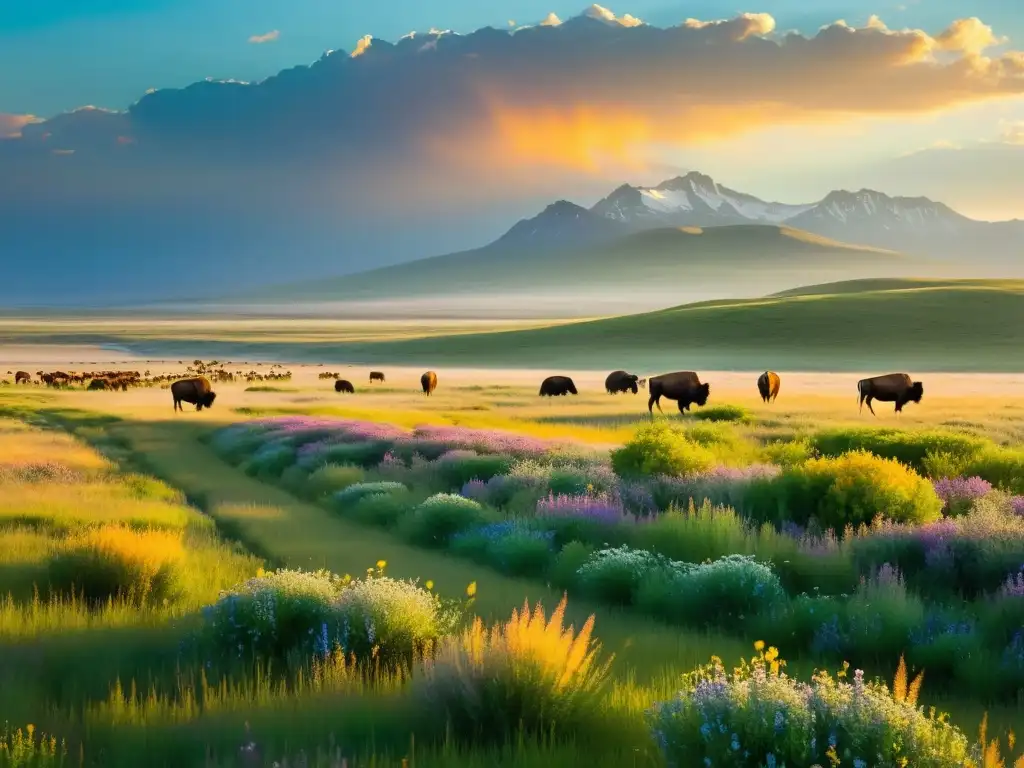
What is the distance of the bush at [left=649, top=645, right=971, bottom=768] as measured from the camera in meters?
5.65

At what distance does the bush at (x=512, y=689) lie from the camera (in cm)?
722

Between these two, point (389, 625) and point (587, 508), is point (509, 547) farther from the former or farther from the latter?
point (389, 625)

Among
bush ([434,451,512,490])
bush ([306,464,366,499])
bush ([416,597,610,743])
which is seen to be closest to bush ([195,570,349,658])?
bush ([416,597,610,743])

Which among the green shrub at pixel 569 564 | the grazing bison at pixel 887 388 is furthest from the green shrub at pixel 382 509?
the grazing bison at pixel 887 388

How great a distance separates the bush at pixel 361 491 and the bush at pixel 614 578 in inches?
328

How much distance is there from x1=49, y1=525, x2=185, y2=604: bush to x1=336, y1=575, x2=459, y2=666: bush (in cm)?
417

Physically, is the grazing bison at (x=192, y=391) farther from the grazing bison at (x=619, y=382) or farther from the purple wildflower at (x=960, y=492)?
the purple wildflower at (x=960, y=492)

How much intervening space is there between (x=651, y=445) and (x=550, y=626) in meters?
14.7

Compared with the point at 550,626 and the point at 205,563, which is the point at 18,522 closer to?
the point at 205,563

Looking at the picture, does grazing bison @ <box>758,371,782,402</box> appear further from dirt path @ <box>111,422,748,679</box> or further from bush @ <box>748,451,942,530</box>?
bush @ <box>748,451,942,530</box>

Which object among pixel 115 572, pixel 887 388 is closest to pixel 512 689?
pixel 115 572

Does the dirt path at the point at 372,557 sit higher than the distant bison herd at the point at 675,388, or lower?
lower

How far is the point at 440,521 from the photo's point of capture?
1762 cm

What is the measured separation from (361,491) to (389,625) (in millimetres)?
12311
